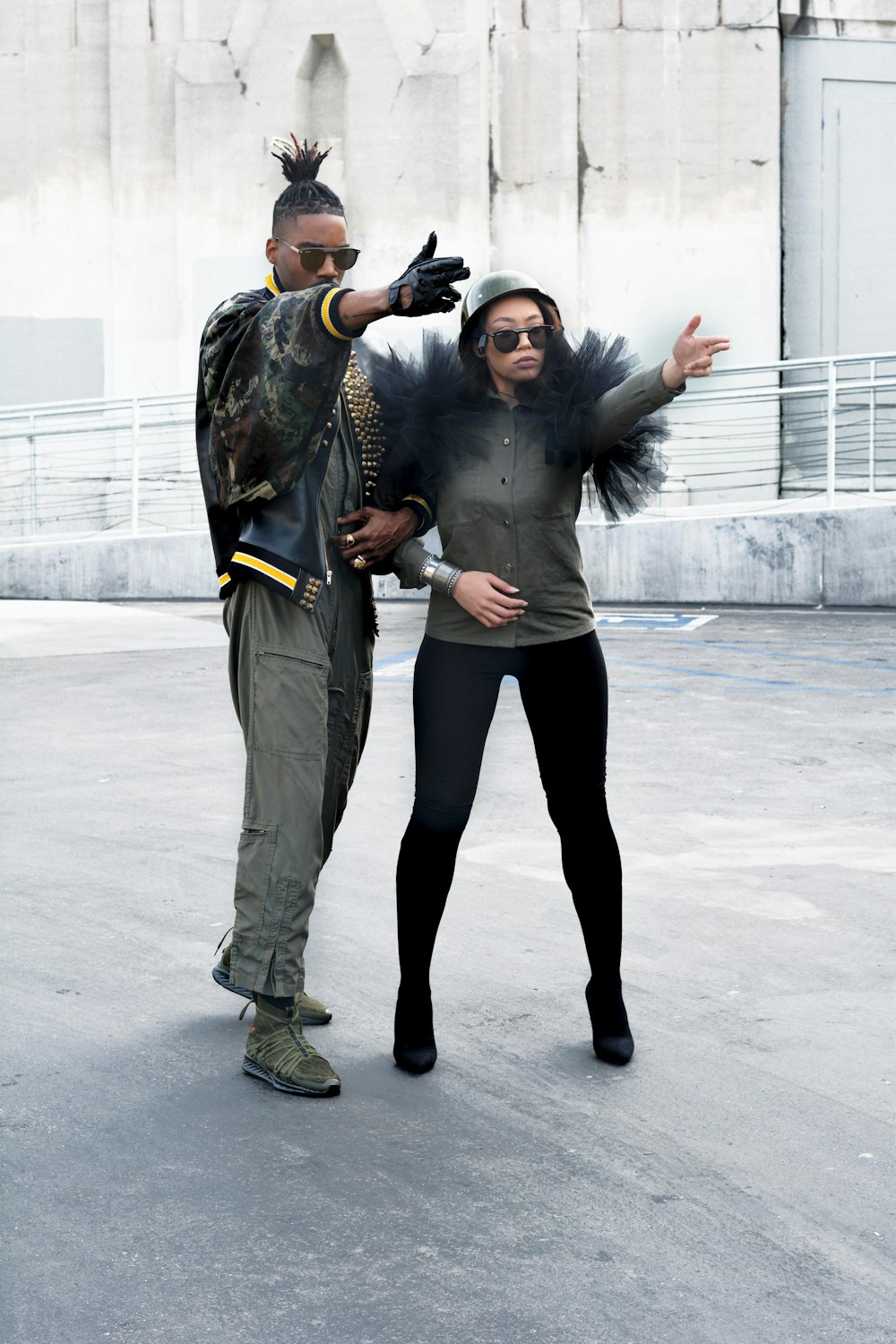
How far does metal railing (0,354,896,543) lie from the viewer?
1750 centimetres

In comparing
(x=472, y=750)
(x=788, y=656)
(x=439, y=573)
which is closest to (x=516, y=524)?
(x=439, y=573)

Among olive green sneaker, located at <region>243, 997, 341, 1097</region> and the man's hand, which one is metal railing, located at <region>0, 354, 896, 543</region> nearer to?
the man's hand

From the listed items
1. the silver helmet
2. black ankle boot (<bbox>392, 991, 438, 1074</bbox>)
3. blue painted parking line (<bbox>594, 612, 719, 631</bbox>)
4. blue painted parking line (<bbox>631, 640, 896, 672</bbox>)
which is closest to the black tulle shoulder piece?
the silver helmet

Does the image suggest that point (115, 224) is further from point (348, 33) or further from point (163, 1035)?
point (163, 1035)

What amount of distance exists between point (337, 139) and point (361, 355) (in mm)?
15593

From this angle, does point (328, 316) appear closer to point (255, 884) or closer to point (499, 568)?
point (499, 568)

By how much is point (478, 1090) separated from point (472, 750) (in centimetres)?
77

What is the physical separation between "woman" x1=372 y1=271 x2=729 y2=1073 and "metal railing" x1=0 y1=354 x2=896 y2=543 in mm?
12034

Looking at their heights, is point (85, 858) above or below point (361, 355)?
below

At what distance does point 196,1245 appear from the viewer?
2.99m

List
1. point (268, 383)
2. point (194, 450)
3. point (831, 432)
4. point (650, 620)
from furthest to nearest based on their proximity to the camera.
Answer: point (194, 450) < point (831, 432) < point (650, 620) < point (268, 383)

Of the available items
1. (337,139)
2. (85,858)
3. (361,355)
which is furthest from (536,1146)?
(337,139)

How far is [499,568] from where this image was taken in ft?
12.9

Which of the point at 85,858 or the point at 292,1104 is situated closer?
the point at 292,1104
